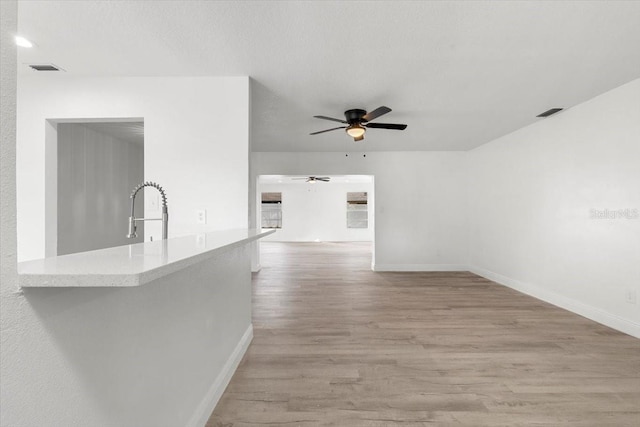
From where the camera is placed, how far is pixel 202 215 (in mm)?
2689

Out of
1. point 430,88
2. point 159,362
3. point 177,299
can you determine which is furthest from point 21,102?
point 430,88

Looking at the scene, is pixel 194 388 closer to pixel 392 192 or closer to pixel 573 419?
pixel 573 419

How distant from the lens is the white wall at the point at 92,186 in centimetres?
418

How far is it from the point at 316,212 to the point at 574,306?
920 cm

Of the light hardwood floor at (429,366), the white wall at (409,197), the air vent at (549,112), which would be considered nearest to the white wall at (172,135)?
the light hardwood floor at (429,366)

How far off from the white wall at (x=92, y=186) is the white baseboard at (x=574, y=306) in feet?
21.4

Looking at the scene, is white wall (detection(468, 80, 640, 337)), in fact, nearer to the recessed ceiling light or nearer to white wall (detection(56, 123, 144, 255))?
the recessed ceiling light

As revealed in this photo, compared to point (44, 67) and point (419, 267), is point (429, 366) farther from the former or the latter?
point (419, 267)

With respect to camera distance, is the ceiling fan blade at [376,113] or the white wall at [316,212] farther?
the white wall at [316,212]

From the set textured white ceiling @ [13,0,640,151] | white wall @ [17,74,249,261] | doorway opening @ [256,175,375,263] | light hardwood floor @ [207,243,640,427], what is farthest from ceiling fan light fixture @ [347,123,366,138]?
doorway opening @ [256,175,375,263]

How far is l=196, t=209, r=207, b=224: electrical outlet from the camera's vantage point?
269cm

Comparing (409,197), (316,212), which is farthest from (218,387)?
(316,212)

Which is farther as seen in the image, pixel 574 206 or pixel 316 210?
pixel 316 210

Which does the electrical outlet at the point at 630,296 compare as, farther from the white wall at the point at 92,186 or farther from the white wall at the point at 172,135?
the white wall at the point at 92,186
